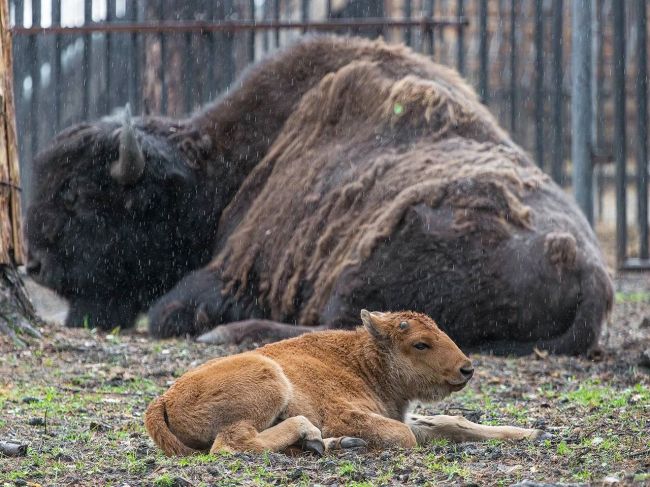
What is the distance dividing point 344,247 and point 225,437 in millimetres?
3503

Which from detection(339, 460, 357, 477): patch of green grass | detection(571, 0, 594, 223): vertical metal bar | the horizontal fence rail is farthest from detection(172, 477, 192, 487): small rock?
the horizontal fence rail

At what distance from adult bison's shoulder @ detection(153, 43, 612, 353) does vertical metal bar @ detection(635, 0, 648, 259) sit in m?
3.35

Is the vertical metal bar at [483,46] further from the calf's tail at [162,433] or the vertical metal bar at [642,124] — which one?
the calf's tail at [162,433]

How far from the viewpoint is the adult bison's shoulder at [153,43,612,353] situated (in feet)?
22.7

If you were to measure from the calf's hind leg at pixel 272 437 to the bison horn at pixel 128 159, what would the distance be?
16.1 feet

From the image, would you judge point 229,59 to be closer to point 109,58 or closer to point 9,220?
point 109,58

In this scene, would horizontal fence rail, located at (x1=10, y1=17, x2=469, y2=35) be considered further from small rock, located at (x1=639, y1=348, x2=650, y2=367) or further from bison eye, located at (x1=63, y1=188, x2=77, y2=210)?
small rock, located at (x1=639, y1=348, x2=650, y2=367)

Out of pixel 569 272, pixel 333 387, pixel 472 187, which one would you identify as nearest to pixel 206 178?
pixel 472 187

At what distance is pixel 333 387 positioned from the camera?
14.8 feet

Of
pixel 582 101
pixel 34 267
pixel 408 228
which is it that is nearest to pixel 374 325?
pixel 408 228

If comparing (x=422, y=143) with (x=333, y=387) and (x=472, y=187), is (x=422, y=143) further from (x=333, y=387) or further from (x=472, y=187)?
(x=333, y=387)

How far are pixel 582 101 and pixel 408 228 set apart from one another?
453 centimetres

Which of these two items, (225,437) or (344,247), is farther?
(344,247)

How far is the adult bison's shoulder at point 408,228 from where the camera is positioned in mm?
6914
